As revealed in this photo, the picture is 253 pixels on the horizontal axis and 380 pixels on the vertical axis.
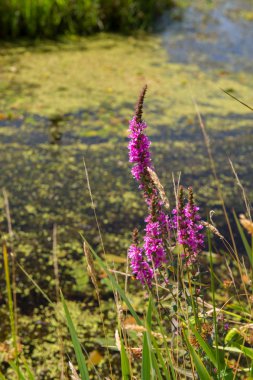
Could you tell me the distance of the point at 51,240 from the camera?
2305 mm

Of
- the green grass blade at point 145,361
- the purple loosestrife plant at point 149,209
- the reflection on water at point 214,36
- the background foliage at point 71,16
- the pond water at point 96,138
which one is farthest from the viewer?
the reflection on water at point 214,36

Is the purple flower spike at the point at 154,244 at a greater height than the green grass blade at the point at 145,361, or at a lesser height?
greater

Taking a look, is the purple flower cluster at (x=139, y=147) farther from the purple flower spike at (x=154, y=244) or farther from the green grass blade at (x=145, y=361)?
the green grass blade at (x=145, y=361)

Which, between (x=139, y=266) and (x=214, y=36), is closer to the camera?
(x=139, y=266)

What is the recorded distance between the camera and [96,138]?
3266 millimetres

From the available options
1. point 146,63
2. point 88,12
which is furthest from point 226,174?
point 88,12

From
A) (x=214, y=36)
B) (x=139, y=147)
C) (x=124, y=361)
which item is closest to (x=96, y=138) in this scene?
(x=139, y=147)

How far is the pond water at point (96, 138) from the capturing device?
2150 mm

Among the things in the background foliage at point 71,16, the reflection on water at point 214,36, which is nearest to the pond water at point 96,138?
the reflection on water at point 214,36

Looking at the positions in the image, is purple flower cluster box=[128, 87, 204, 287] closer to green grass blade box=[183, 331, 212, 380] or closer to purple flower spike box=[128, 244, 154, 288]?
purple flower spike box=[128, 244, 154, 288]

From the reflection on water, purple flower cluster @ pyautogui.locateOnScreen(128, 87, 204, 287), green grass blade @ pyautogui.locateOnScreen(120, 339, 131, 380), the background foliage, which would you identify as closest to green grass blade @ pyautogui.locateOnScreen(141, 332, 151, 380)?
green grass blade @ pyautogui.locateOnScreen(120, 339, 131, 380)

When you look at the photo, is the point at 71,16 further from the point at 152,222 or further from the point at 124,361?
the point at 124,361

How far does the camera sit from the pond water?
2.15 m

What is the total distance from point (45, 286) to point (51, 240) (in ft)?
1.01
